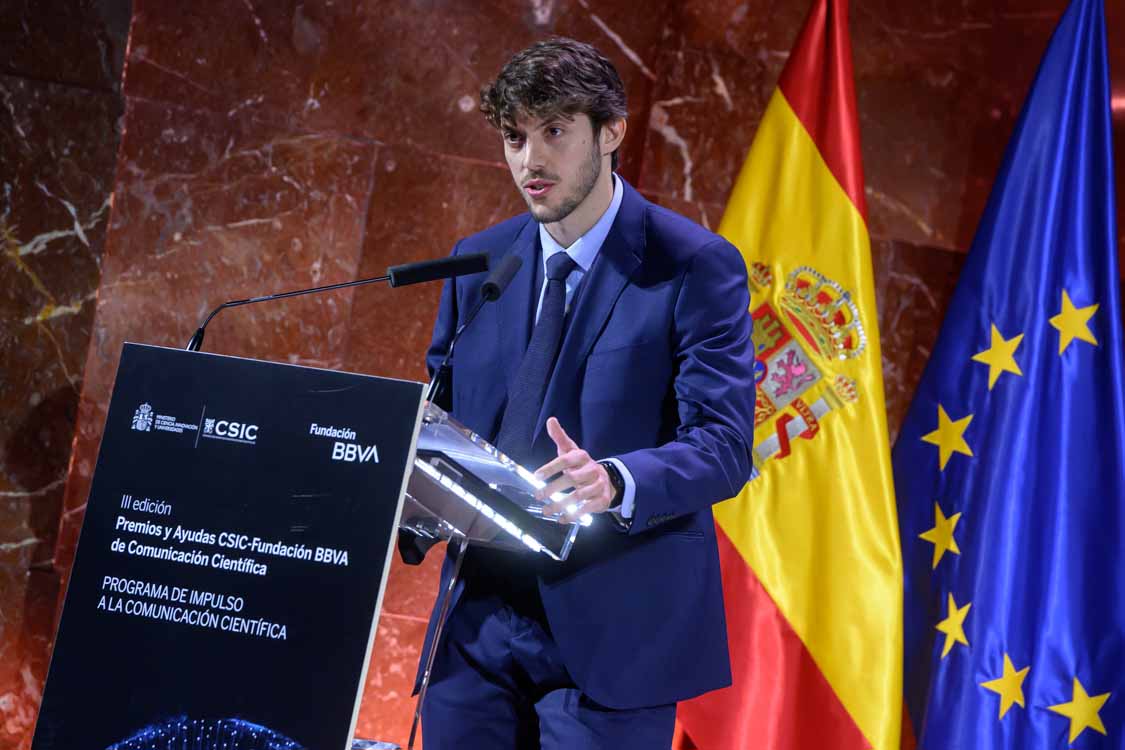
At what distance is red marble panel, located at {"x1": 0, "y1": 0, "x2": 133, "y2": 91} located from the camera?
3.32m

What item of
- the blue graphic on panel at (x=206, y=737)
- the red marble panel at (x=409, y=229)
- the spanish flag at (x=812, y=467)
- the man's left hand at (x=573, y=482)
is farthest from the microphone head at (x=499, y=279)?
the red marble panel at (x=409, y=229)

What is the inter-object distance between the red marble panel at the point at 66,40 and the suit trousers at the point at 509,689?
7.25 ft

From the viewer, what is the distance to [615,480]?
1.73 metres

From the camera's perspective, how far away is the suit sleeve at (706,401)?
1.80 metres

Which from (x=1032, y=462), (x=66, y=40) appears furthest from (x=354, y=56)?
(x=1032, y=462)

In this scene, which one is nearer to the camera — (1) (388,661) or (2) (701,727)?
(2) (701,727)

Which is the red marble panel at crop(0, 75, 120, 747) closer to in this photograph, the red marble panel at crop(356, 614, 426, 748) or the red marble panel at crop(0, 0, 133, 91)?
the red marble panel at crop(0, 0, 133, 91)

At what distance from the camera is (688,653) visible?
1.93m

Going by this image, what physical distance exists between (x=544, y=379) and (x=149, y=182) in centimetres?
197

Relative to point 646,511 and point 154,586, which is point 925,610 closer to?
point 646,511

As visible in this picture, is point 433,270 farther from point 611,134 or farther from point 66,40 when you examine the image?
point 66,40

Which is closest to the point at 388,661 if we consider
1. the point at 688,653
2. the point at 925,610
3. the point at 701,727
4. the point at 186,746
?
the point at 701,727

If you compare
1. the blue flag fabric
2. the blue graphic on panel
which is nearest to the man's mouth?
the blue graphic on panel

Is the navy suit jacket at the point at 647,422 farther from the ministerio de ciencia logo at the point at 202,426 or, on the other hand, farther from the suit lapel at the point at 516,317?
the ministerio de ciencia logo at the point at 202,426
